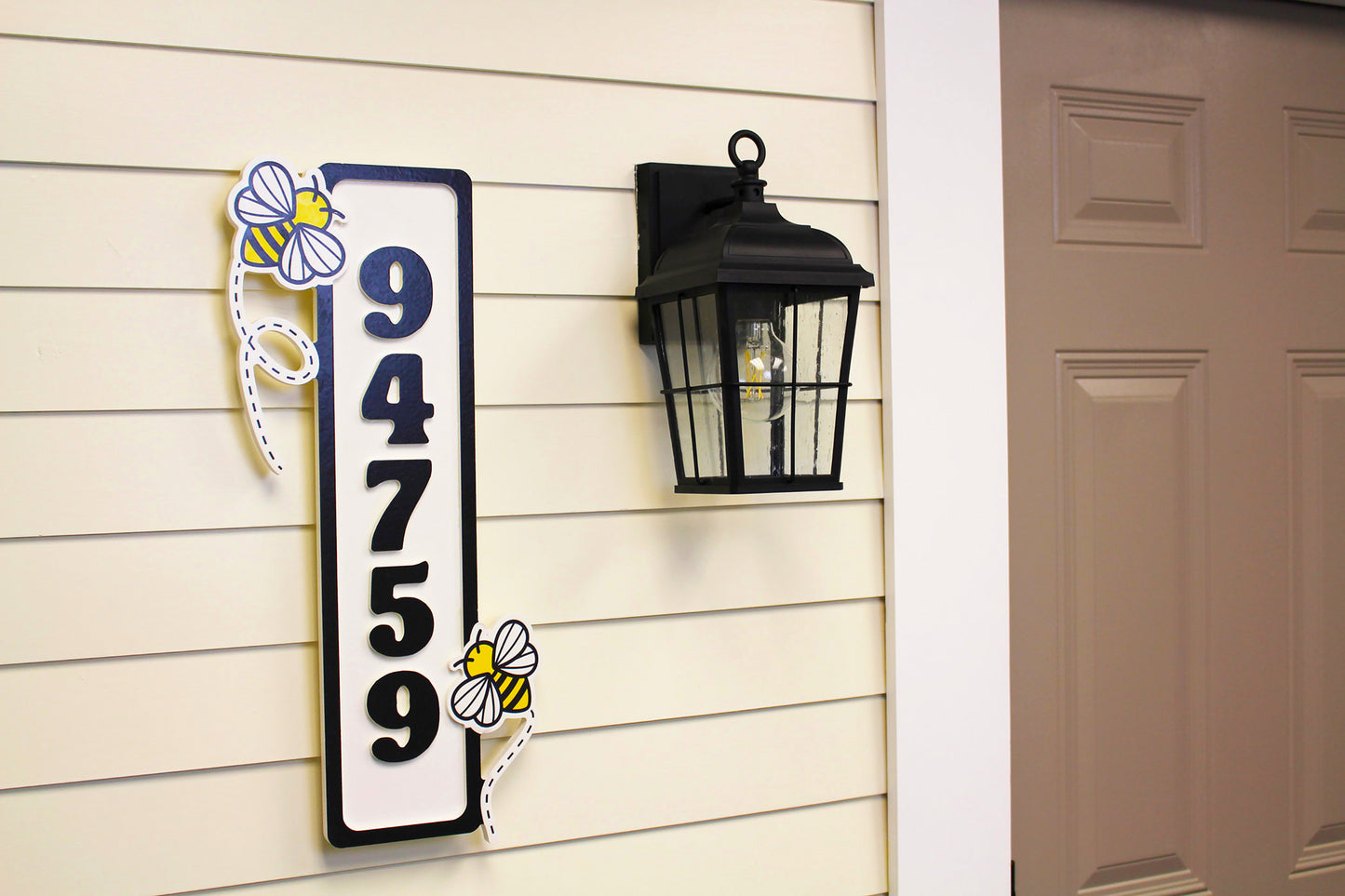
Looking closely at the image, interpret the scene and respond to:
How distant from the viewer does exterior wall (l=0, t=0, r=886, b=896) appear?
106 centimetres

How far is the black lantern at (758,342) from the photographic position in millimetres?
1096

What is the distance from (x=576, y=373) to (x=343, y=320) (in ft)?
0.93

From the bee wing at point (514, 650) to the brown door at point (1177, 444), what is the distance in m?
0.73

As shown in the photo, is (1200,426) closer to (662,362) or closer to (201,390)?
(662,362)

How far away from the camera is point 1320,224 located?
1604 millimetres

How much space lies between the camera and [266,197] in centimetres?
109

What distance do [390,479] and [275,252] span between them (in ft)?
0.93

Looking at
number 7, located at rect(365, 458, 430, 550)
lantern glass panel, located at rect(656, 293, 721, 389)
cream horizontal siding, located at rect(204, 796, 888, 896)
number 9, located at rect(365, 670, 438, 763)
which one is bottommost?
cream horizontal siding, located at rect(204, 796, 888, 896)

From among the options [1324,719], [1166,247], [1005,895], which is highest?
[1166,247]

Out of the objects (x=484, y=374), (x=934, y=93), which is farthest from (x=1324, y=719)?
(x=484, y=374)

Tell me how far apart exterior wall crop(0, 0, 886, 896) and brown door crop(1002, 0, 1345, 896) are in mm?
296

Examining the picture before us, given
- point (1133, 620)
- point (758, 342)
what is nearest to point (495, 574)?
point (758, 342)

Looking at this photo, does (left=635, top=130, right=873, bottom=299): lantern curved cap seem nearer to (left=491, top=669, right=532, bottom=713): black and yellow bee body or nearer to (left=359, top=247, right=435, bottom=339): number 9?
(left=359, top=247, right=435, bottom=339): number 9

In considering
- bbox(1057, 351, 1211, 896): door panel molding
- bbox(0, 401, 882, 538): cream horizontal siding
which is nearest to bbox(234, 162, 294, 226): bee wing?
bbox(0, 401, 882, 538): cream horizontal siding
